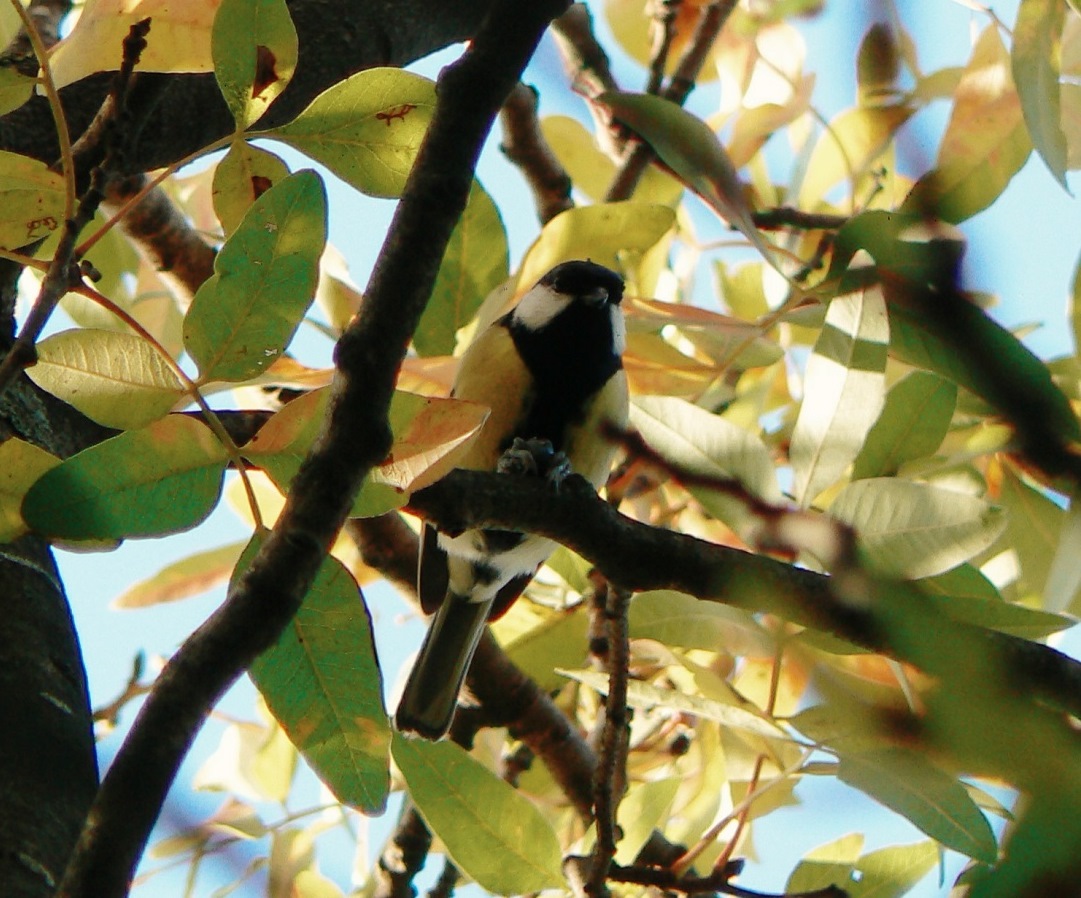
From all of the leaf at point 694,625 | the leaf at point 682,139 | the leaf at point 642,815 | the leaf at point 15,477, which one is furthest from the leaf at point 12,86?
the leaf at point 642,815

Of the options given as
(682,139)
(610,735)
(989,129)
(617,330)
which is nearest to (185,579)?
(617,330)

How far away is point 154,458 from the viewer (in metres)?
1.14

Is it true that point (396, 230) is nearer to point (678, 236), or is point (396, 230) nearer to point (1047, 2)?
point (1047, 2)

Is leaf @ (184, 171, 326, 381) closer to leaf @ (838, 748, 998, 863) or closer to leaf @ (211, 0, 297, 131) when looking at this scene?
leaf @ (211, 0, 297, 131)

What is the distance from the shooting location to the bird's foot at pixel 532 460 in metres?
2.23

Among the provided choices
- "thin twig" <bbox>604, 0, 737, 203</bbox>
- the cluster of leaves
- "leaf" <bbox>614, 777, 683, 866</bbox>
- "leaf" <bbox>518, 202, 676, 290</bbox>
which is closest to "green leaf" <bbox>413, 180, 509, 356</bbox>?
the cluster of leaves

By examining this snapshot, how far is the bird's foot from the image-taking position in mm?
2230

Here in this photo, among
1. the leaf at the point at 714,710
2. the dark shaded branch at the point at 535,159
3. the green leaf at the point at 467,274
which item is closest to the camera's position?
the leaf at the point at 714,710

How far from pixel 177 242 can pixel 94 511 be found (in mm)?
1364

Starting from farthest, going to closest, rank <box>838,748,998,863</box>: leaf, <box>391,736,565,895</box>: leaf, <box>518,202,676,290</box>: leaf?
<box>518,202,676,290</box>: leaf, <box>391,736,565,895</box>: leaf, <box>838,748,998,863</box>: leaf

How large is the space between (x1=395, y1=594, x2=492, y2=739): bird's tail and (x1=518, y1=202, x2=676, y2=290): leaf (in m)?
0.88

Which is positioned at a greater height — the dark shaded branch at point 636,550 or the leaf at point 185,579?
the leaf at point 185,579

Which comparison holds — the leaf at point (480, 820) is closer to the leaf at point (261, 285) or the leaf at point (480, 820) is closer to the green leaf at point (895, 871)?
the green leaf at point (895, 871)

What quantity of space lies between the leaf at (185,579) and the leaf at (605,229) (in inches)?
37.3
